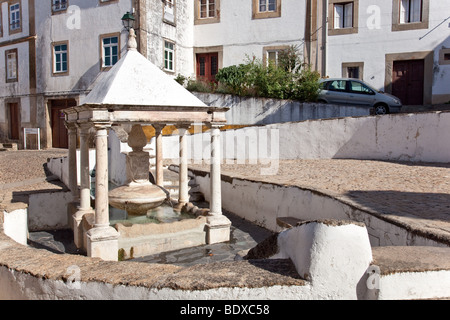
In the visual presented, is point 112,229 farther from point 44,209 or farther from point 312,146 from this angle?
point 312,146

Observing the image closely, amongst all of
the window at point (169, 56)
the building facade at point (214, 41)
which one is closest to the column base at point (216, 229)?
the building facade at point (214, 41)

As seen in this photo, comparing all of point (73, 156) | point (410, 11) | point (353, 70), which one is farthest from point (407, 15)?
point (73, 156)

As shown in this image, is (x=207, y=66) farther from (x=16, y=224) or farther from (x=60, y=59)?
(x=16, y=224)

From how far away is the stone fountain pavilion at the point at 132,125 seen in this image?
6.25 m

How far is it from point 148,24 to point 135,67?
1171cm

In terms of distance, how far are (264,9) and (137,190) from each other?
1532 centimetres

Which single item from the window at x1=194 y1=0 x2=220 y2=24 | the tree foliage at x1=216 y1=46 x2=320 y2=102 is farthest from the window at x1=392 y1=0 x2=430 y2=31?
the window at x1=194 y1=0 x2=220 y2=24

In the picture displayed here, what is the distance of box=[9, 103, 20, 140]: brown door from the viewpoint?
22.4m

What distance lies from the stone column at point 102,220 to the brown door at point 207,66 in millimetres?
15254

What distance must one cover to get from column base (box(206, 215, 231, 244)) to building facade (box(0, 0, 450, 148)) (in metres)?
12.2

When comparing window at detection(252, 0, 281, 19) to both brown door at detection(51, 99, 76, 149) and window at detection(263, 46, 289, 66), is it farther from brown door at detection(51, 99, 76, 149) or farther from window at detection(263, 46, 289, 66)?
brown door at detection(51, 99, 76, 149)

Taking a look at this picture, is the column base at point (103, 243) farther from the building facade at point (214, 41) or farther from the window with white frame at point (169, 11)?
the window with white frame at point (169, 11)

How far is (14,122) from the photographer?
74.0 feet
